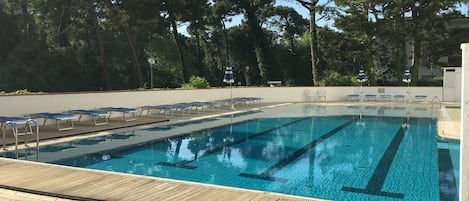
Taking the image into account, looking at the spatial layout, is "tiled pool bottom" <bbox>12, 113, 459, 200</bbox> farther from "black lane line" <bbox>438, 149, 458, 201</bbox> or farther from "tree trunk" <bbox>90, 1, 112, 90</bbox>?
"tree trunk" <bbox>90, 1, 112, 90</bbox>

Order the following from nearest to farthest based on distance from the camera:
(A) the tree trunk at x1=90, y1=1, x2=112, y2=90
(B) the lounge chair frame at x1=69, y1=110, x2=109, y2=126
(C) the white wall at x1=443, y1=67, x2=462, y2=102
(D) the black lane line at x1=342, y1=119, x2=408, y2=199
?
(D) the black lane line at x1=342, y1=119, x2=408, y2=199 < (B) the lounge chair frame at x1=69, y1=110, x2=109, y2=126 < (C) the white wall at x1=443, y1=67, x2=462, y2=102 < (A) the tree trunk at x1=90, y1=1, x2=112, y2=90

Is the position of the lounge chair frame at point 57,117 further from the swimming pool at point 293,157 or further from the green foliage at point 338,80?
the green foliage at point 338,80

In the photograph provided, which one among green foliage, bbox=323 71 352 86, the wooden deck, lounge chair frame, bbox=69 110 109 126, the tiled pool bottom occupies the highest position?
green foliage, bbox=323 71 352 86

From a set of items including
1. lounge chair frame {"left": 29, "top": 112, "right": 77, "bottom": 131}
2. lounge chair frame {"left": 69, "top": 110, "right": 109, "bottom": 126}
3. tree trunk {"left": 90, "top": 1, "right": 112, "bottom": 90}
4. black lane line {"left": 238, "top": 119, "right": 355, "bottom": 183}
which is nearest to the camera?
black lane line {"left": 238, "top": 119, "right": 355, "bottom": 183}

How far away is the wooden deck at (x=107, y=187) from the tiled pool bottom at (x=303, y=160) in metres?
1.34

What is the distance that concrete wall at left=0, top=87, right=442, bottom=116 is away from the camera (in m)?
9.25

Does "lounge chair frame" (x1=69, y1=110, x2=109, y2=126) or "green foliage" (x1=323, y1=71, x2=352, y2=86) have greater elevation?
"green foliage" (x1=323, y1=71, x2=352, y2=86)

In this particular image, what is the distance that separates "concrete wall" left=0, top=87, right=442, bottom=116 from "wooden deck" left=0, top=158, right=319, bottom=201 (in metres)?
5.26

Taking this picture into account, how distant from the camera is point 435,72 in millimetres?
29250

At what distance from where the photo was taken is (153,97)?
1347 centimetres

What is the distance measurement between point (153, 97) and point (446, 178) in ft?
32.4

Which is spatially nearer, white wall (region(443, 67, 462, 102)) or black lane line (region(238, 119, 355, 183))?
black lane line (region(238, 119, 355, 183))

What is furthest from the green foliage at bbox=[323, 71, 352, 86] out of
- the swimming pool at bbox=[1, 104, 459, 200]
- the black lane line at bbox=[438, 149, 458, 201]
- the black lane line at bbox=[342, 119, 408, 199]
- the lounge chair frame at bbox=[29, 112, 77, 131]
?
the lounge chair frame at bbox=[29, 112, 77, 131]

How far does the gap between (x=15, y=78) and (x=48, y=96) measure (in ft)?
43.0
